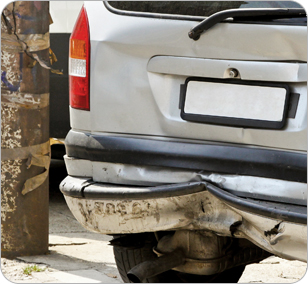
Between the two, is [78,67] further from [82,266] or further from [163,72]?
[82,266]

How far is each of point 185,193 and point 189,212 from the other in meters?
0.12

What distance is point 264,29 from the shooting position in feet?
7.18

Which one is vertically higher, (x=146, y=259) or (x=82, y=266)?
(x=146, y=259)

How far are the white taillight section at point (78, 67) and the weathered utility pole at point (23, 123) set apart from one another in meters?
1.09

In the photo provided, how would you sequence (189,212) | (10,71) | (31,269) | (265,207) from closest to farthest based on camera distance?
(265,207), (189,212), (31,269), (10,71)

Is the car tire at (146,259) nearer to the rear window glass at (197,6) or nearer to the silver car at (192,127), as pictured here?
the silver car at (192,127)

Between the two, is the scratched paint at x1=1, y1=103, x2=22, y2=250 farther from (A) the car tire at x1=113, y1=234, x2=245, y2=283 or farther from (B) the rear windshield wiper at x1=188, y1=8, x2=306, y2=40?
(B) the rear windshield wiper at x1=188, y1=8, x2=306, y2=40

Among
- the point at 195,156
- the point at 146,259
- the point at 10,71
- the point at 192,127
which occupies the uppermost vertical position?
the point at 10,71

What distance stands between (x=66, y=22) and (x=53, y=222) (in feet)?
6.06

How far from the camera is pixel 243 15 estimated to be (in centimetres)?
221

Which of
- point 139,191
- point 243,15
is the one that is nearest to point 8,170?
point 139,191

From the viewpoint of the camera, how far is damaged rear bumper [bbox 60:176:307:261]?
207 cm

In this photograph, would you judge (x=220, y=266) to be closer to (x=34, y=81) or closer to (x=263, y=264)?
(x=263, y=264)

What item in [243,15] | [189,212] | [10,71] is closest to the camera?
[243,15]
